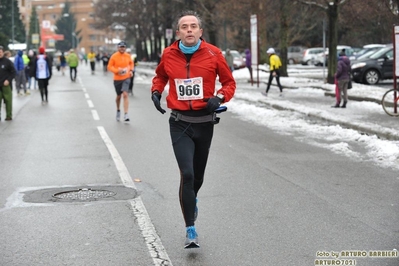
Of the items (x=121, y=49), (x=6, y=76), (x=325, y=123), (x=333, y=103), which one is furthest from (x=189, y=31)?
(x=333, y=103)

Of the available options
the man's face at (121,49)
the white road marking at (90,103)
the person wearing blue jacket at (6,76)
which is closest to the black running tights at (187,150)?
the man's face at (121,49)

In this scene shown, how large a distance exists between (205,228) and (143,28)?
75.3 metres

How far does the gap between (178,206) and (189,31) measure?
2481 mm

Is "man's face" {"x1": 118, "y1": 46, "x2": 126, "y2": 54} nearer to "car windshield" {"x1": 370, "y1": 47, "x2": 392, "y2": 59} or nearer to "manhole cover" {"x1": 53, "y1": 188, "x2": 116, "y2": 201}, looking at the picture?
"manhole cover" {"x1": 53, "y1": 188, "x2": 116, "y2": 201}

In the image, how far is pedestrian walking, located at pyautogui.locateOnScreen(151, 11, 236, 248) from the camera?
20.4ft

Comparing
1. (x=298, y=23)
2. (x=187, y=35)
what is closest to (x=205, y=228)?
(x=187, y=35)

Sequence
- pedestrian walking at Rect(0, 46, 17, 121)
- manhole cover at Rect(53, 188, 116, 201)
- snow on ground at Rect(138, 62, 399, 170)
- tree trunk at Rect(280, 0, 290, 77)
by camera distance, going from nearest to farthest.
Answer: manhole cover at Rect(53, 188, 116, 201) < snow on ground at Rect(138, 62, 399, 170) < pedestrian walking at Rect(0, 46, 17, 121) < tree trunk at Rect(280, 0, 290, 77)

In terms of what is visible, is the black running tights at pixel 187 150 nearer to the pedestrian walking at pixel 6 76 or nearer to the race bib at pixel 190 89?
the race bib at pixel 190 89

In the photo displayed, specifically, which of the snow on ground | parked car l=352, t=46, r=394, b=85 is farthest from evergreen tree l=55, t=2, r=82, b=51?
the snow on ground

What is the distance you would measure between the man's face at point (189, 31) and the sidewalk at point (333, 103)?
799 cm

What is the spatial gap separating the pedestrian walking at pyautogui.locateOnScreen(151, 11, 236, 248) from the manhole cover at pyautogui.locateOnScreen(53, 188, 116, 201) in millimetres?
2554

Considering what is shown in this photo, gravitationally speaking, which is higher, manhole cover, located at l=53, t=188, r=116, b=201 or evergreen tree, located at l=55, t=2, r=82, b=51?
evergreen tree, located at l=55, t=2, r=82, b=51

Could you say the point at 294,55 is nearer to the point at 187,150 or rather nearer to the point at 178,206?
the point at 178,206

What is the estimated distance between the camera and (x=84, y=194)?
881cm
